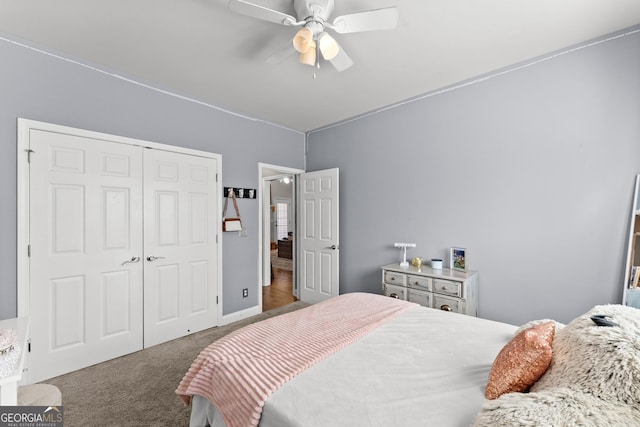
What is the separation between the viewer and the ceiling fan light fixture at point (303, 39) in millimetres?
1753

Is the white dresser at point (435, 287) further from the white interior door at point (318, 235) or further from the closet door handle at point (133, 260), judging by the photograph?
the closet door handle at point (133, 260)

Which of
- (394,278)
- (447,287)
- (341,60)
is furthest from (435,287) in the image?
(341,60)

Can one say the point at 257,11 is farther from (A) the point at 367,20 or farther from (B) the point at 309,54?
(A) the point at 367,20

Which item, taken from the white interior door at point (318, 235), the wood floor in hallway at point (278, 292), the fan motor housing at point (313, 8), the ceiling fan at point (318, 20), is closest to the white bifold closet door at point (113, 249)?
the wood floor in hallway at point (278, 292)

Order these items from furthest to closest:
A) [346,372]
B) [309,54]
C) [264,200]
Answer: [264,200] → [309,54] → [346,372]

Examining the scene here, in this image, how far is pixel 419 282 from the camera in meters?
2.85

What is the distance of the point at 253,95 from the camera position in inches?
125

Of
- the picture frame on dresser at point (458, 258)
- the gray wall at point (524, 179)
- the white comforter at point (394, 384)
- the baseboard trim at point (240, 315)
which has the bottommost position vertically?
the baseboard trim at point (240, 315)

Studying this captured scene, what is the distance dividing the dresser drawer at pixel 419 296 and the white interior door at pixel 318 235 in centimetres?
122

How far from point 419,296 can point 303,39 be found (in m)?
2.50

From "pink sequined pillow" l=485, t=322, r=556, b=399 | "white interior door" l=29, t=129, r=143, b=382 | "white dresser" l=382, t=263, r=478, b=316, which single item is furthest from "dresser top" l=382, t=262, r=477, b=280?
"white interior door" l=29, t=129, r=143, b=382

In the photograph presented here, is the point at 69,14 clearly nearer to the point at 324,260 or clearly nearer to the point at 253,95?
the point at 253,95

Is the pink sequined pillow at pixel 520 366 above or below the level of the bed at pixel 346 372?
above

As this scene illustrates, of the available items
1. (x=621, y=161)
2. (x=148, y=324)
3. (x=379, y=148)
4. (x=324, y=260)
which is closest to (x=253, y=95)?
(x=379, y=148)
